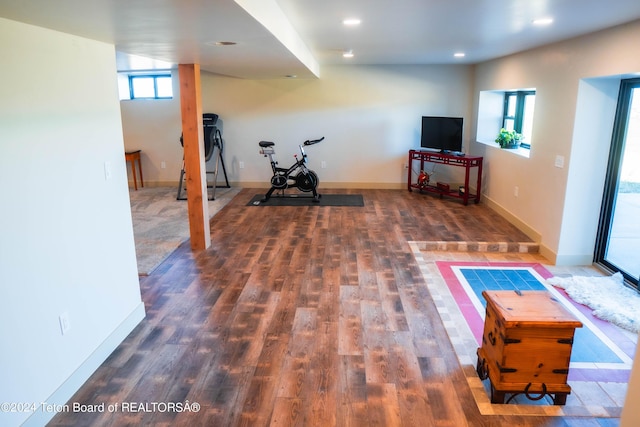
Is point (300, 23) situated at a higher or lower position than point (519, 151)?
higher

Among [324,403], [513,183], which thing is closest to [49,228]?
[324,403]

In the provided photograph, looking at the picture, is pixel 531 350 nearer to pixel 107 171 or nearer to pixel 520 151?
pixel 107 171

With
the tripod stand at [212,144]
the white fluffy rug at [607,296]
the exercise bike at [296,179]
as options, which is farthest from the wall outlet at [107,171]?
the tripod stand at [212,144]

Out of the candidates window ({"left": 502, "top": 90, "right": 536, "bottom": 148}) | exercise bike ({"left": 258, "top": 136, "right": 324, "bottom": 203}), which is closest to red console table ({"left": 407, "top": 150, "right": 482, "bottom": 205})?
window ({"left": 502, "top": 90, "right": 536, "bottom": 148})

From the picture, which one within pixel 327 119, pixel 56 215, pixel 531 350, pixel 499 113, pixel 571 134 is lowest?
pixel 531 350

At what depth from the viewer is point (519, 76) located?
5504 millimetres

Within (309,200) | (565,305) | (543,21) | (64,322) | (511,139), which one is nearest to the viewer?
(64,322)

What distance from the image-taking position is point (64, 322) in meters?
2.38

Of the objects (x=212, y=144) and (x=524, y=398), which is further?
(x=212, y=144)

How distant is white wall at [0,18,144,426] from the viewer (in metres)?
1.99

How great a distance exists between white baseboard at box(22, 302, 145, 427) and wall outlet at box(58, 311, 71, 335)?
27 cm

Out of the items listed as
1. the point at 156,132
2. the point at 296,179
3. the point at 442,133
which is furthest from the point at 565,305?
the point at 156,132

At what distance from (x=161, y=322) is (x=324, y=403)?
4.99 feet

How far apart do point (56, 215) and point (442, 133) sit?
6.08 meters
